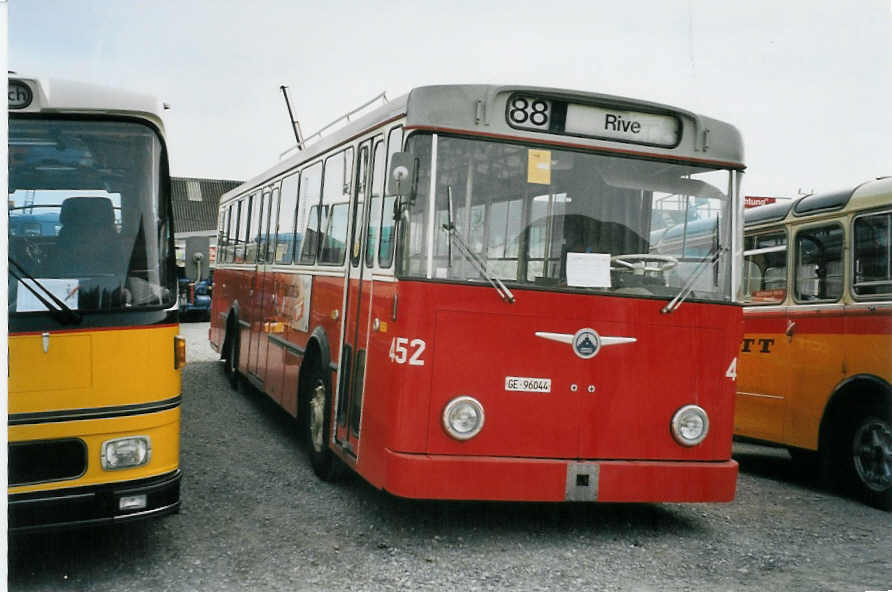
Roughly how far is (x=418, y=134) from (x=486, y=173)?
47 cm

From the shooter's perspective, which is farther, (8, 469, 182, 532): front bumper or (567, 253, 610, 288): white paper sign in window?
(567, 253, 610, 288): white paper sign in window

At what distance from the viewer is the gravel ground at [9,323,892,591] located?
512 centimetres

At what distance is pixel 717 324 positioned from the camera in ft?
19.8

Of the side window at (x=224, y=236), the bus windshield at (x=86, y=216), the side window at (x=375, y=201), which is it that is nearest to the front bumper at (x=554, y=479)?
the side window at (x=375, y=201)

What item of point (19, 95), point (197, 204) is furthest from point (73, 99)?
point (197, 204)

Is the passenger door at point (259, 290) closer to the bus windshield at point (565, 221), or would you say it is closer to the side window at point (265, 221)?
the side window at point (265, 221)

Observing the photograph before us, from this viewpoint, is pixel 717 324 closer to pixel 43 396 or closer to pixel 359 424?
pixel 359 424

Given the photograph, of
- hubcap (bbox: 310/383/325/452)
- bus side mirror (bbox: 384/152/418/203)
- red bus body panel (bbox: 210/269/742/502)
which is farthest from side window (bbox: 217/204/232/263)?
bus side mirror (bbox: 384/152/418/203)

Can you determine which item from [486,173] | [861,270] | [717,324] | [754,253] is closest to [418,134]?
[486,173]

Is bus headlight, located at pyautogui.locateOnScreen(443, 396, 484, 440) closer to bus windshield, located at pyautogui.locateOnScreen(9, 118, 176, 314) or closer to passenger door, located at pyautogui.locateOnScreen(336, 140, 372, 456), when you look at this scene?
passenger door, located at pyautogui.locateOnScreen(336, 140, 372, 456)

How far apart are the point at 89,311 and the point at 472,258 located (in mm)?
2149

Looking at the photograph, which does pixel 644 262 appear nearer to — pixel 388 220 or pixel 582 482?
pixel 582 482

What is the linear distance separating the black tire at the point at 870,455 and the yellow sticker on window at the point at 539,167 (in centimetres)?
328

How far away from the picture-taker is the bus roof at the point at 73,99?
480 centimetres
